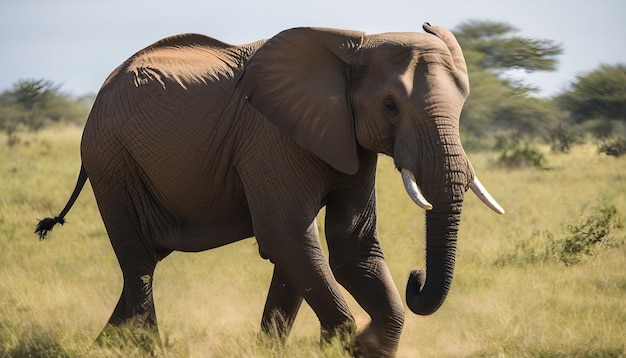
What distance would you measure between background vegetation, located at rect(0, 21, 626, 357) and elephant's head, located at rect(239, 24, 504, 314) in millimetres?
1046

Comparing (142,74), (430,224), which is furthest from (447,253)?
(142,74)

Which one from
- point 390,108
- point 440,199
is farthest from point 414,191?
point 390,108

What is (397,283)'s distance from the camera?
32.1 feet

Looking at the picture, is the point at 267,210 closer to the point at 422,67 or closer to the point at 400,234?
the point at 422,67

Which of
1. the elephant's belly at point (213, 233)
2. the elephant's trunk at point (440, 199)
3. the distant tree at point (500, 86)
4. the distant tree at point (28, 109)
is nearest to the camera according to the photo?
the elephant's trunk at point (440, 199)

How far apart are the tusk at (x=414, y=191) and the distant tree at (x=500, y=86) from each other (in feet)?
67.0

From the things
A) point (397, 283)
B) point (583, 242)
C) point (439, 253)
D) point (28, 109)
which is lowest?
point (28, 109)

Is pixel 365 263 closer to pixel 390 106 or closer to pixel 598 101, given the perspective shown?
pixel 390 106

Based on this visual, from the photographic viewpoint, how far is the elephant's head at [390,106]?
5977 mm

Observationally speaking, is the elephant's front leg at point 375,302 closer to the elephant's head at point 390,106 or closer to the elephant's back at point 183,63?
the elephant's head at point 390,106

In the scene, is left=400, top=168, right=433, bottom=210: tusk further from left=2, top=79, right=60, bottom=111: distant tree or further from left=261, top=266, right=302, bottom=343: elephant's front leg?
left=2, top=79, right=60, bottom=111: distant tree

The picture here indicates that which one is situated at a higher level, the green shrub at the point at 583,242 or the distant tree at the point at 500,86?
the green shrub at the point at 583,242

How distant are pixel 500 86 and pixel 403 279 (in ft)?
59.0

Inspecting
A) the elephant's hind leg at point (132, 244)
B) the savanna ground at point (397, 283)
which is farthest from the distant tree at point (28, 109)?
the elephant's hind leg at point (132, 244)
